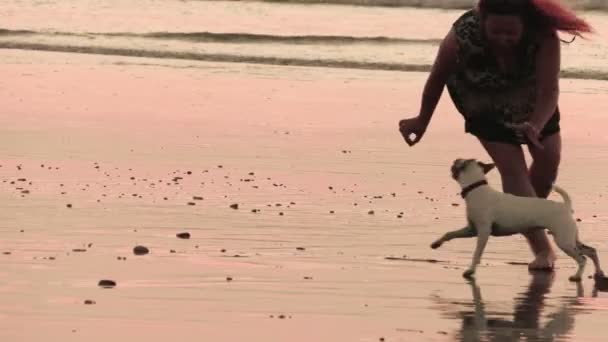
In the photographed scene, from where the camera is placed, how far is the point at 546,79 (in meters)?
8.92

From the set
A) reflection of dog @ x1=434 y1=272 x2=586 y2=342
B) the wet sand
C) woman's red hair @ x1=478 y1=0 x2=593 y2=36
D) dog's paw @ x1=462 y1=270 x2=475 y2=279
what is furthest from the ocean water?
reflection of dog @ x1=434 y1=272 x2=586 y2=342

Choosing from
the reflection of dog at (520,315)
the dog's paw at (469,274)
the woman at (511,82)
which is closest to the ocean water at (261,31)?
the woman at (511,82)

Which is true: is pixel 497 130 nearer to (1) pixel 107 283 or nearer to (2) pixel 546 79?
(2) pixel 546 79

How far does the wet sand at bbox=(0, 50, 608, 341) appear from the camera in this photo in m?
7.20

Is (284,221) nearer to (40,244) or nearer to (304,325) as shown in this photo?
(40,244)

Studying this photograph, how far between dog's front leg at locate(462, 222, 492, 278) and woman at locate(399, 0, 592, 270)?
1.52 ft

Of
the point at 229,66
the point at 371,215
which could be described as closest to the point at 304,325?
the point at 371,215

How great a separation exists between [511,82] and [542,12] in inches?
18.2

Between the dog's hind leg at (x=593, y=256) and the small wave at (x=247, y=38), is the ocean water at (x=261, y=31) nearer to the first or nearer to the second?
the small wave at (x=247, y=38)

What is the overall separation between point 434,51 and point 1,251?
20338 mm

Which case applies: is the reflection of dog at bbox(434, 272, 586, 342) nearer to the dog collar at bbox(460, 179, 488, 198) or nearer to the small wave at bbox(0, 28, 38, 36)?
the dog collar at bbox(460, 179, 488, 198)

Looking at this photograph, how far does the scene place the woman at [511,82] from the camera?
8.73 m

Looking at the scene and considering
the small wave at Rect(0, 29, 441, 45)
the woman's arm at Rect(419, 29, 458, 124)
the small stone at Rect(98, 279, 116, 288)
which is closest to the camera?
the small stone at Rect(98, 279, 116, 288)

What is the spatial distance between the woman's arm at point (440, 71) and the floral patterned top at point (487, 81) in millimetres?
32
